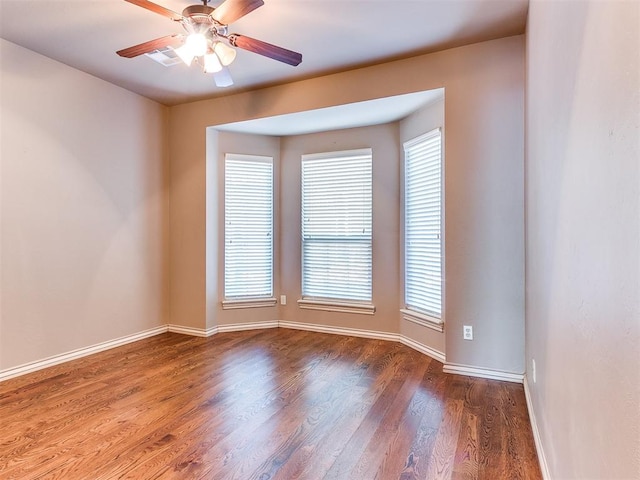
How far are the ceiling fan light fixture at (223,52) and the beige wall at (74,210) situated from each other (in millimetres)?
1827

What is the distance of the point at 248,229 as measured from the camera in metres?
4.46

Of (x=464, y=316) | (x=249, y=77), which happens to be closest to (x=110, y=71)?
(x=249, y=77)

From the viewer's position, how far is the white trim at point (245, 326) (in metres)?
4.33

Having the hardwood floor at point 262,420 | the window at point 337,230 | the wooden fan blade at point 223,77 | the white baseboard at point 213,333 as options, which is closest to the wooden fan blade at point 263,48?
the wooden fan blade at point 223,77

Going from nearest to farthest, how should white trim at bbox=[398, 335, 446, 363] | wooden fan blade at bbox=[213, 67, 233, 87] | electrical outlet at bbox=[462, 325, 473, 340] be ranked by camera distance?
wooden fan blade at bbox=[213, 67, 233, 87]
electrical outlet at bbox=[462, 325, 473, 340]
white trim at bbox=[398, 335, 446, 363]

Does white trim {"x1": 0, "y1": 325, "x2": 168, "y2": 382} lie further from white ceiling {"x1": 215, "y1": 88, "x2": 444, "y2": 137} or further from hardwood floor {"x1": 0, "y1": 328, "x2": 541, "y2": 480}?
white ceiling {"x1": 215, "y1": 88, "x2": 444, "y2": 137}

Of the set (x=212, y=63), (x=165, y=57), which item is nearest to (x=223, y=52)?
(x=212, y=63)

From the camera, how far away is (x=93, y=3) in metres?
2.43

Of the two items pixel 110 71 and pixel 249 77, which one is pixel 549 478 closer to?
pixel 249 77

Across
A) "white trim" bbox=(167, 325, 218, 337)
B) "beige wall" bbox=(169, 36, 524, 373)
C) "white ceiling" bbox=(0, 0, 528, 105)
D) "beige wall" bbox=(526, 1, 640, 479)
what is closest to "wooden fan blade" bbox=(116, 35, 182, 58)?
"white ceiling" bbox=(0, 0, 528, 105)

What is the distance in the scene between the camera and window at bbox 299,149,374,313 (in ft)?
13.5

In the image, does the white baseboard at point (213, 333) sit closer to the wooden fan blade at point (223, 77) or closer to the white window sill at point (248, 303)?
the white window sill at point (248, 303)

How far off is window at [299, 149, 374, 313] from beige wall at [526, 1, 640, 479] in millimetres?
2409

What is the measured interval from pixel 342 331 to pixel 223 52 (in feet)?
10.1
